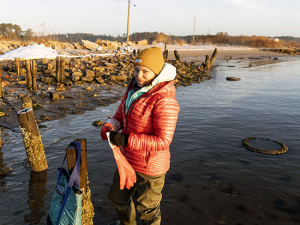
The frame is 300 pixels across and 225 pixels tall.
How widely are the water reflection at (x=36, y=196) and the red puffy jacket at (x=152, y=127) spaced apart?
2.45 metres

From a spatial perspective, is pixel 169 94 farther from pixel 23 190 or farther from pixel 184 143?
pixel 184 143

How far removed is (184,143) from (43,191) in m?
4.28

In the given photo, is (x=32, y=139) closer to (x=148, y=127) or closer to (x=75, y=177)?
(x=75, y=177)

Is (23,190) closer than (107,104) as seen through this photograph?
Yes

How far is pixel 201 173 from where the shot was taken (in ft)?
18.5

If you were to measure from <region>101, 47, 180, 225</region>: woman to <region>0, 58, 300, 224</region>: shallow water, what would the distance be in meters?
1.70

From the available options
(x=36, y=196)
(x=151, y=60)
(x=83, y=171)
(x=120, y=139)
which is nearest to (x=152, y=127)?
(x=120, y=139)

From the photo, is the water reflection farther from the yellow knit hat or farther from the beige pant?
the yellow knit hat

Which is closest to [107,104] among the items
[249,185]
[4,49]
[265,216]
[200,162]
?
[200,162]

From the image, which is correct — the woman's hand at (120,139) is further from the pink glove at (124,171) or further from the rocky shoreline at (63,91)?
the rocky shoreline at (63,91)

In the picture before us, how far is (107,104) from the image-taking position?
38.8 ft

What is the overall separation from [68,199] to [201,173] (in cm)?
388

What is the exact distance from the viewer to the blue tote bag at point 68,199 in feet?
7.71

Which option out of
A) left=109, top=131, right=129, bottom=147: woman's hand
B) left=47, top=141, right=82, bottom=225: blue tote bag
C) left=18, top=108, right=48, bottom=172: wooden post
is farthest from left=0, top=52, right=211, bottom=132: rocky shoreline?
left=109, top=131, right=129, bottom=147: woman's hand
